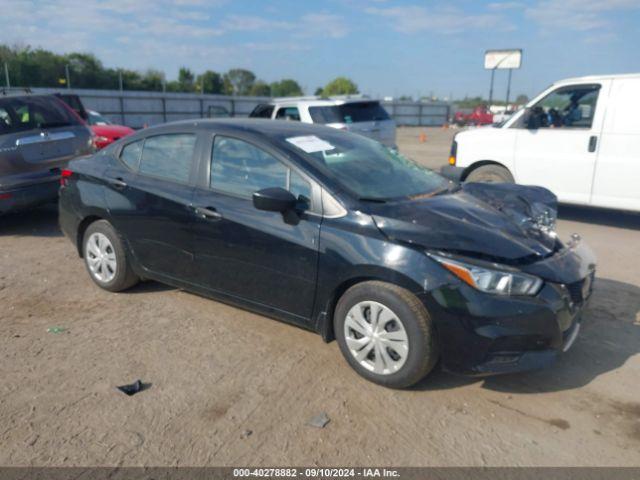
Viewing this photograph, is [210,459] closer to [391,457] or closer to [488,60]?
[391,457]

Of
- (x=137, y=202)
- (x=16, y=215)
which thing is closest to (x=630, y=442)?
(x=137, y=202)

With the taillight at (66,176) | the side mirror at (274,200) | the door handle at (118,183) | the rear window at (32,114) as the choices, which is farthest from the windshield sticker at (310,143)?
the rear window at (32,114)

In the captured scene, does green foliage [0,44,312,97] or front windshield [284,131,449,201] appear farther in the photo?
green foliage [0,44,312,97]

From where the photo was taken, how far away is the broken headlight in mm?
3168

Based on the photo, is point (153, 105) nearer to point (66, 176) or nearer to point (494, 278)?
point (66, 176)

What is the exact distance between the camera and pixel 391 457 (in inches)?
112

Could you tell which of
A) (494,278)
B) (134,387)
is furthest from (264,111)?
(494,278)

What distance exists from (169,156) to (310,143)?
126 cm

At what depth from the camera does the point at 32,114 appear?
287 inches

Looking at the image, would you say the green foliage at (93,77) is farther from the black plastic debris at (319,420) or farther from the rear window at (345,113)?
the black plastic debris at (319,420)

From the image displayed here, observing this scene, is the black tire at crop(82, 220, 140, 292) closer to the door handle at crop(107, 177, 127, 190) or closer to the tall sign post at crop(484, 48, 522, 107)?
the door handle at crop(107, 177, 127, 190)

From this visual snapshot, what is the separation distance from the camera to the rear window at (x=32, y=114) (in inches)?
275

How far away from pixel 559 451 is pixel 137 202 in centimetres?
358

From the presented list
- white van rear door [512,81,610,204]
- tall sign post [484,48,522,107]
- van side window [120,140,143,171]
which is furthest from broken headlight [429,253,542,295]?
tall sign post [484,48,522,107]
